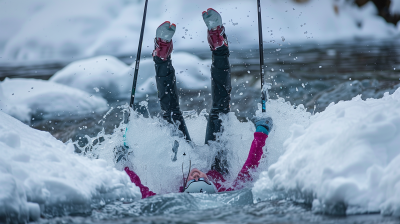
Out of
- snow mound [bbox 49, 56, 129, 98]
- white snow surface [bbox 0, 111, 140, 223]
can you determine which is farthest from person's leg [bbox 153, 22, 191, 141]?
snow mound [bbox 49, 56, 129, 98]

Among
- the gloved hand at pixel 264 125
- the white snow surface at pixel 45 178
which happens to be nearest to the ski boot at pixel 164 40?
the gloved hand at pixel 264 125

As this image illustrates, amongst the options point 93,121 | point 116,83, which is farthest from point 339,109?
point 116,83

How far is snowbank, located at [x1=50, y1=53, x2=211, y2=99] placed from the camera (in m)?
12.7

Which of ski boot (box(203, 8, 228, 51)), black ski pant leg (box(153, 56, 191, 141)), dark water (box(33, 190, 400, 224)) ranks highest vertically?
ski boot (box(203, 8, 228, 51))

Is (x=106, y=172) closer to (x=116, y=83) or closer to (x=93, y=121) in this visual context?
(x=93, y=121)

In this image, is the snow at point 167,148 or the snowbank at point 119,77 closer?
the snow at point 167,148

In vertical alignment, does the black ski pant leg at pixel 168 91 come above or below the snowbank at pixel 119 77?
below

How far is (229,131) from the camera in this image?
4.57 meters

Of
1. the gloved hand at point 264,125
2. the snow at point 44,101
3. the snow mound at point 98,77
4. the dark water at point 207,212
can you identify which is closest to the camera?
the dark water at point 207,212

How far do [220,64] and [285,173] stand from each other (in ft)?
5.25

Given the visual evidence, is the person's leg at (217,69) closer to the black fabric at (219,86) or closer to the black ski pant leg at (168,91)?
the black fabric at (219,86)

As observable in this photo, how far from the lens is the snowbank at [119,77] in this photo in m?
12.7

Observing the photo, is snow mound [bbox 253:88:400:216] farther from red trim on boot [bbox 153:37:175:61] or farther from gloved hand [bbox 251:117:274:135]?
red trim on boot [bbox 153:37:175:61]

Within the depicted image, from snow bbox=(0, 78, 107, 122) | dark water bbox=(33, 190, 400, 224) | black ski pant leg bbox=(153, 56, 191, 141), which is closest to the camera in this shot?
dark water bbox=(33, 190, 400, 224)
